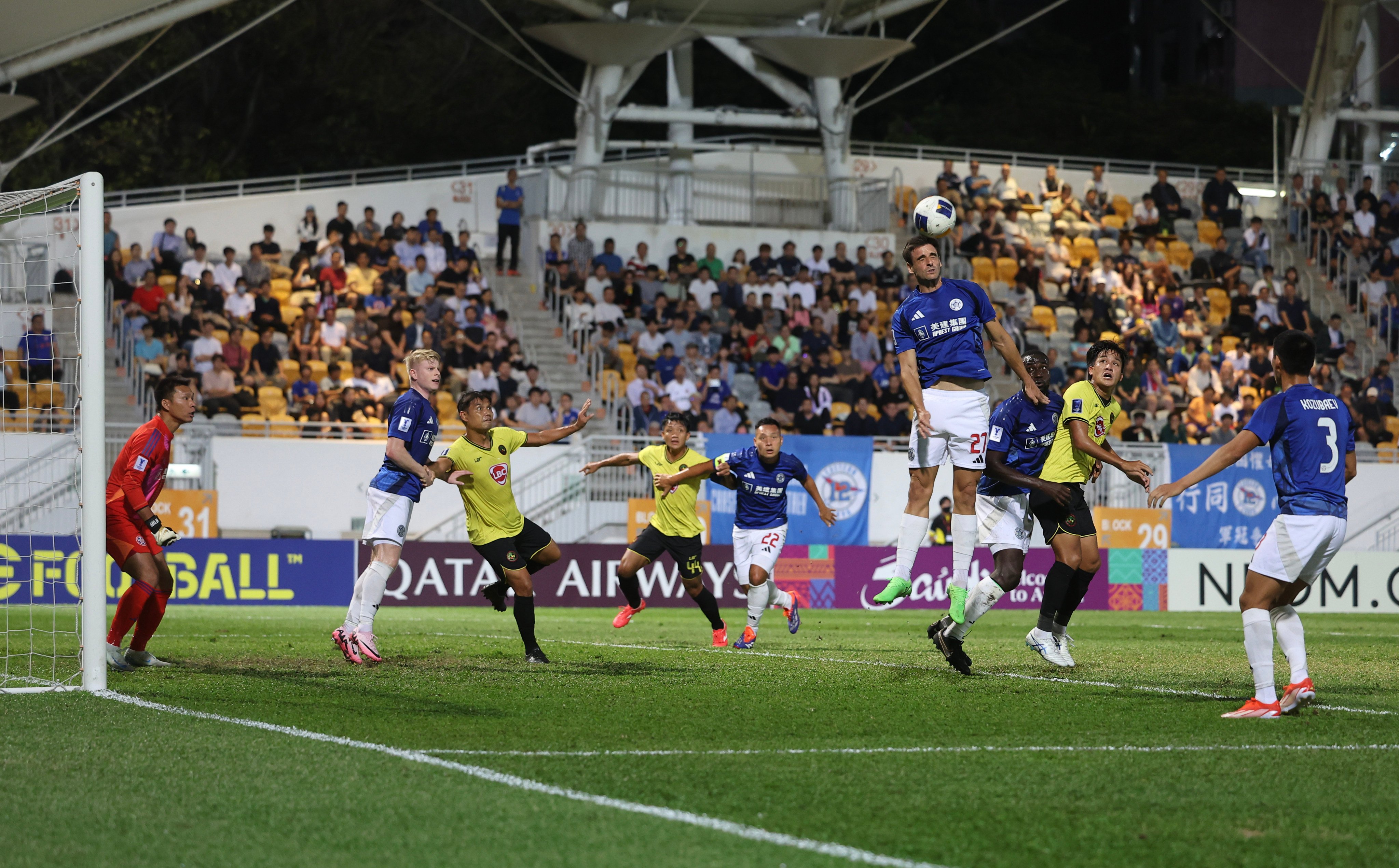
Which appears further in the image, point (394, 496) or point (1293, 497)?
point (394, 496)

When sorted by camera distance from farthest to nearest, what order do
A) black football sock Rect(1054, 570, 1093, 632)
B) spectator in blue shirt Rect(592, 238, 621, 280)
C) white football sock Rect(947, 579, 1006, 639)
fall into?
spectator in blue shirt Rect(592, 238, 621, 280) < black football sock Rect(1054, 570, 1093, 632) < white football sock Rect(947, 579, 1006, 639)

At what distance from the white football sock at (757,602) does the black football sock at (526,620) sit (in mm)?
2844

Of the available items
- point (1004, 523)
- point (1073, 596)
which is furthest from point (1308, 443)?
point (1073, 596)

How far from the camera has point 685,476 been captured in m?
14.2

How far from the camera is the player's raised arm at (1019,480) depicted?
10.8m

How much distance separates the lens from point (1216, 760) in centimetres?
702

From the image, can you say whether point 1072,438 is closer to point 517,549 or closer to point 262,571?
point 517,549

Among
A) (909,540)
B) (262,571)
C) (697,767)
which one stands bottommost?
(262,571)

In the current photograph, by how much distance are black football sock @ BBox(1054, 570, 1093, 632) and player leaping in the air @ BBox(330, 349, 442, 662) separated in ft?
15.4

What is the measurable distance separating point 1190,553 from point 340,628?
17.2 m

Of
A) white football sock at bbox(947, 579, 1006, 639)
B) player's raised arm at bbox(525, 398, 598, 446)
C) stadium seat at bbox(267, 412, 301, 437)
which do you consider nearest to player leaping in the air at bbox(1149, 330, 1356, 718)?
white football sock at bbox(947, 579, 1006, 639)

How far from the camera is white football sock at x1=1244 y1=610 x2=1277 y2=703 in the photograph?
8516mm

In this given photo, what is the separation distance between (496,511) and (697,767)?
533 cm

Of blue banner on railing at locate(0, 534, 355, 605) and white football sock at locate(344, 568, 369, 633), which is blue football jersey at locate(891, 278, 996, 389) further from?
blue banner on railing at locate(0, 534, 355, 605)
